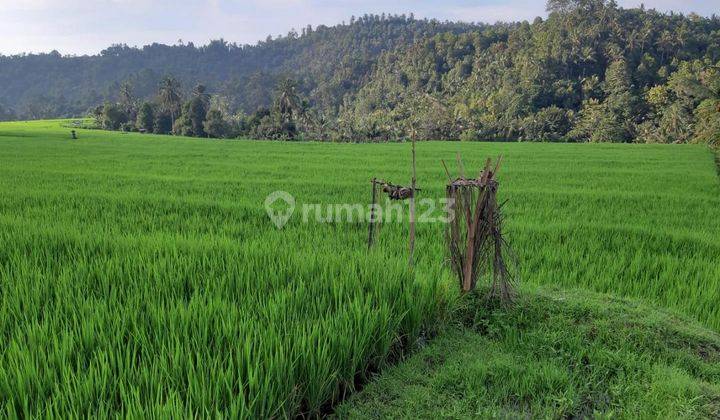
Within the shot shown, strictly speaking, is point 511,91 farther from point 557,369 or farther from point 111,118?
point 557,369

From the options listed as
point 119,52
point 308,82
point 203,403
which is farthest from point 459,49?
point 119,52

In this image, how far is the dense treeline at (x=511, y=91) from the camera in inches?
1619

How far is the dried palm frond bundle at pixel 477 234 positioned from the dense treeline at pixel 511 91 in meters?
14.0

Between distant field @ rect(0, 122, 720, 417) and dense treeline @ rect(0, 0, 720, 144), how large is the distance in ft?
38.3

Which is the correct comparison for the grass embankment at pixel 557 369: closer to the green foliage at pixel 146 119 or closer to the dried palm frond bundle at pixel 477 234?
the dried palm frond bundle at pixel 477 234

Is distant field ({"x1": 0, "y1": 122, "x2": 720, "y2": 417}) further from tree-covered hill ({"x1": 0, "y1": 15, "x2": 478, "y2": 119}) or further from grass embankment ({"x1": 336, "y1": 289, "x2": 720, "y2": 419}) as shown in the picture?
tree-covered hill ({"x1": 0, "y1": 15, "x2": 478, "y2": 119})

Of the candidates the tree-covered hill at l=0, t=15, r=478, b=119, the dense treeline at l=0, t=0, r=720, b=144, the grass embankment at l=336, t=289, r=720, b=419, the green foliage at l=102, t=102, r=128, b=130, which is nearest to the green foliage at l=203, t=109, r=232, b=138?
the dense treeline at l=0, t=0, r=720, b=144

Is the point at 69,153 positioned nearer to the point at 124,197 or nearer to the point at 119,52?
the point at 124,197

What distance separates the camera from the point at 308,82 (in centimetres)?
10712

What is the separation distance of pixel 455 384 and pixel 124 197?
6.98 metres

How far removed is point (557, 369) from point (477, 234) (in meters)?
0.94

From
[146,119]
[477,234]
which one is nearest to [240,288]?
[477,234]

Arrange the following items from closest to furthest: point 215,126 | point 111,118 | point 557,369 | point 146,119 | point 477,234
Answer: point 557,369
point 477,234
point 215,126
point 146,119
point 111,118

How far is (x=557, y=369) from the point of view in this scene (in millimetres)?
2092
